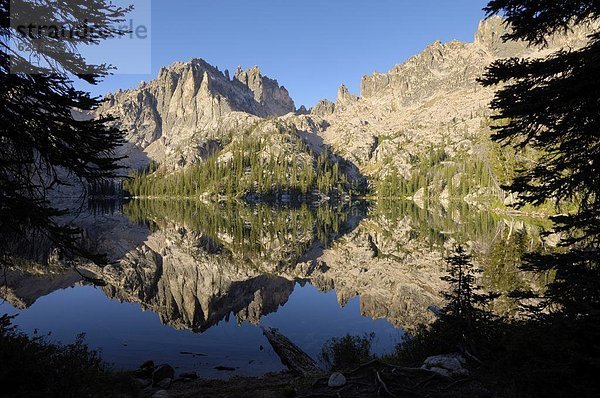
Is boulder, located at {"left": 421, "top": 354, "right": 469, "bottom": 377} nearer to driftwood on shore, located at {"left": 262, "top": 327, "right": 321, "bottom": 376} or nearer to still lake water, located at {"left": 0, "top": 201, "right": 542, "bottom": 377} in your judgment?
driftwood on shore, located at {"left": 262, "top": 327, "right": 321, "bottom": 376}

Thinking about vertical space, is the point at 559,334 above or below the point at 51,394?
above

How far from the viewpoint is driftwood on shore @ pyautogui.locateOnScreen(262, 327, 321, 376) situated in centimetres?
1367

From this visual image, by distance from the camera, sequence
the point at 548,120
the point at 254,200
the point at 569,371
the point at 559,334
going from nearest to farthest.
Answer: the point at 569,371, the point at 559,334, the point at 548,120, the point at 254,200

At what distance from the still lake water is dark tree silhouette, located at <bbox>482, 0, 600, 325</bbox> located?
11757 millimetres

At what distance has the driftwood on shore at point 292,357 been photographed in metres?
13.7

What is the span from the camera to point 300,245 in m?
50.0

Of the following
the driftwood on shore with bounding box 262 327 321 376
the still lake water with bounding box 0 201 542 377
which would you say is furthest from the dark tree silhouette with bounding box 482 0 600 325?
the still lake water with bounding box 0 201 542 377

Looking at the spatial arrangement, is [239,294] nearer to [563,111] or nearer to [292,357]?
[292,357]

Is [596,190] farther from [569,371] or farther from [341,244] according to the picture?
[341,244]

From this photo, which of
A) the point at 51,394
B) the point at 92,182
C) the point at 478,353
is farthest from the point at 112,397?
the point at 478,353

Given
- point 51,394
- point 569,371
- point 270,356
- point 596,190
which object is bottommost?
point 270,356

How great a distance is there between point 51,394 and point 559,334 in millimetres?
10443

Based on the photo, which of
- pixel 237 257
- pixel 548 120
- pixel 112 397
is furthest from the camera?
pixel 237 257

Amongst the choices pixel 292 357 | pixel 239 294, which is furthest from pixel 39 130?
pixel 239 294
